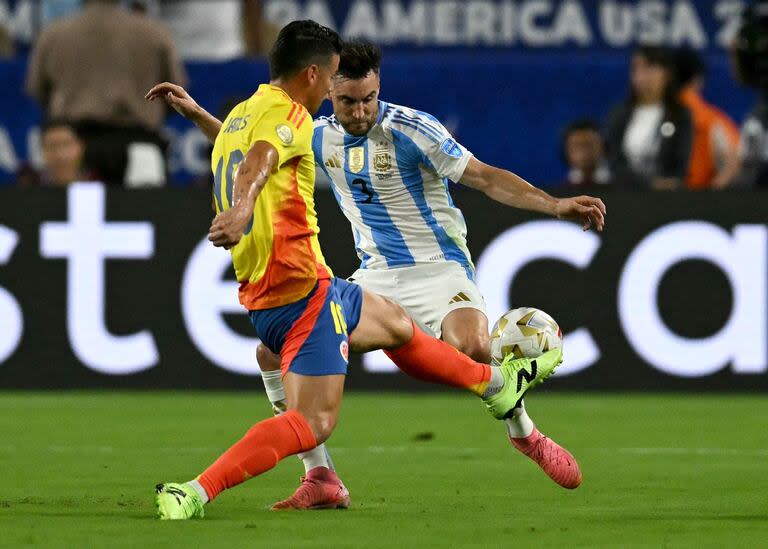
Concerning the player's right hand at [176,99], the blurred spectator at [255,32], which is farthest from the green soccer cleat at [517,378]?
the blurred spectator at [255,32]

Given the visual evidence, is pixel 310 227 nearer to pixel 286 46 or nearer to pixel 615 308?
pixel 286 46

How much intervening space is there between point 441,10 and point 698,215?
3932 millimetres

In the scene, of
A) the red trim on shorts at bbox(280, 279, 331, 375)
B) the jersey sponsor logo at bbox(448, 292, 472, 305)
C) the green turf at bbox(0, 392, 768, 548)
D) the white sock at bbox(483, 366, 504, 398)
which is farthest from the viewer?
the jersey sponsor logo at bbox(448, 292, 472, 305)

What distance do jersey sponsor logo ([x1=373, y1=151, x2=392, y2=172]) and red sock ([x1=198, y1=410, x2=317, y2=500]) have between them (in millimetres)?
2003

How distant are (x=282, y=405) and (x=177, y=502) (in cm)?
103

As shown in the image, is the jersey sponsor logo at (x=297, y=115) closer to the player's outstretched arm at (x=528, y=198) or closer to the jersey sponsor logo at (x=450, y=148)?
the player's outstretched arm at (x=528, y=198)

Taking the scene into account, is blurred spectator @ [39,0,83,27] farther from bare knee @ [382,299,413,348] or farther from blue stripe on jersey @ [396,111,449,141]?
bare knee @ [382,299,413,348]

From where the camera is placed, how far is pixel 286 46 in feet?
19.8

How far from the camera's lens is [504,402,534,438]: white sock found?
22.8 ft

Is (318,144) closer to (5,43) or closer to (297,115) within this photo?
(297,115)

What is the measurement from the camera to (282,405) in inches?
266

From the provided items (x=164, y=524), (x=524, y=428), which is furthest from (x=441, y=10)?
(x=164, y=524)

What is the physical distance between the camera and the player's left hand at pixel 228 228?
5.38 m

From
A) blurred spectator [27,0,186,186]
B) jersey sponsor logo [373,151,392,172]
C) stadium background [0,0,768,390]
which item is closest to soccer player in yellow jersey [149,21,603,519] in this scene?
jersey sponsor logo [373,151,392,172]
